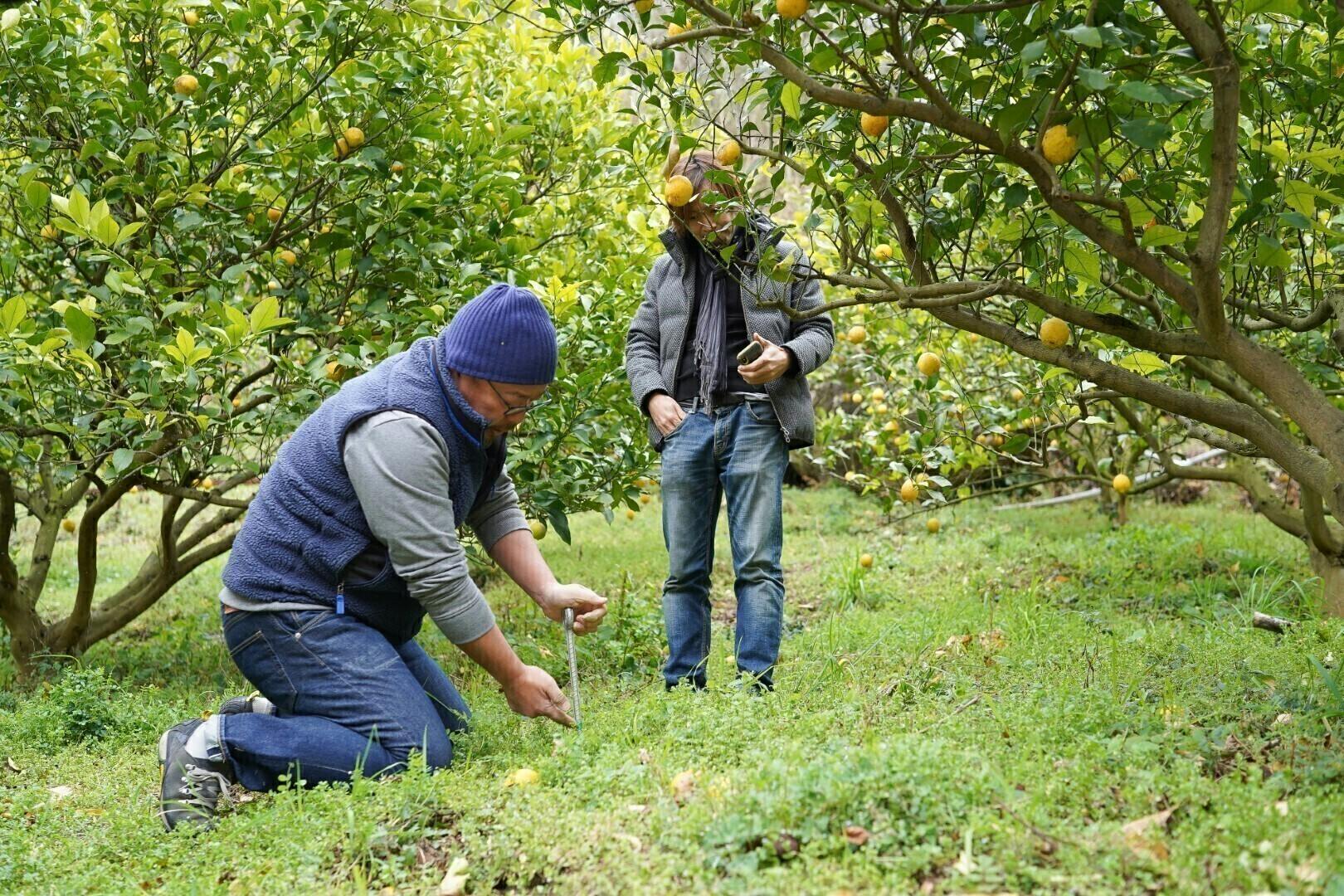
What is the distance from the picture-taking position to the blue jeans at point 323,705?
272 centimetres

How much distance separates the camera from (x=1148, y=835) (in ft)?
6.33

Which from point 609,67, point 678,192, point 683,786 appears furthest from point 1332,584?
point 609,67

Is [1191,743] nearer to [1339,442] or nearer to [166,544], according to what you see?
[1339,442]

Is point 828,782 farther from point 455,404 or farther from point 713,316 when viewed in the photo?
point 713,316

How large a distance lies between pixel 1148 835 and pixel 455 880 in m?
1.23

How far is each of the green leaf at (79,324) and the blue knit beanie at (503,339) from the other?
113 centimetres

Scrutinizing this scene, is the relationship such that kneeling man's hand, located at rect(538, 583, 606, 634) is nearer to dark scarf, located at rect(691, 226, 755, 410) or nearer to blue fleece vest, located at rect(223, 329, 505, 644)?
blue fleece vest, located at rect(223, 329, 505, 644)

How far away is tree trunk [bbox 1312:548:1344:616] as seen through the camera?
4219mm

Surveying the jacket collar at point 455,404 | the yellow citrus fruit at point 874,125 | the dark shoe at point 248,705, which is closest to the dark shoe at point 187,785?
the dark shoe at point 248,705

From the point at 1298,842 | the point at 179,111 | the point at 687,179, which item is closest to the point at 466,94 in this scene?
the point at 179,111

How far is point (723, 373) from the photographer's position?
3.42m

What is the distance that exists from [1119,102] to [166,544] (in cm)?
392

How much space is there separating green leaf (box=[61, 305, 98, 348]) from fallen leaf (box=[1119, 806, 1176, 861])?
284 centimetres

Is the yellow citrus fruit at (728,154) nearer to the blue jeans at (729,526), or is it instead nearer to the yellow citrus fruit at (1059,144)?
the blue jeans at (729,526)
